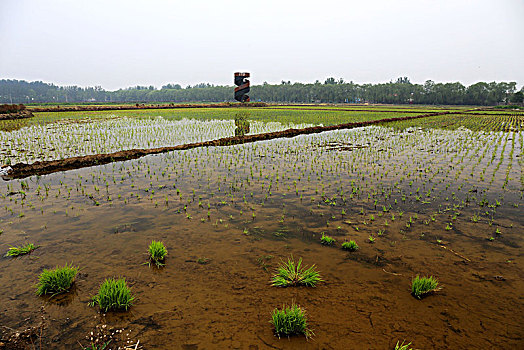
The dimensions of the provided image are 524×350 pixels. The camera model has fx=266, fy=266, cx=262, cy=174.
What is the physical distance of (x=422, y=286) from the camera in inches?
142

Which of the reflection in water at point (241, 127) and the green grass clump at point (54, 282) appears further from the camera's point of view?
the reflection in water at point (241, 127)

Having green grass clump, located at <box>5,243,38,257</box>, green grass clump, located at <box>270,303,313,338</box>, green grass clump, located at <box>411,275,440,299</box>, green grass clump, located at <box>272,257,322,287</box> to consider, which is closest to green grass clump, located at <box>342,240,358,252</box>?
green grass clump, located at <box>272,257,322,287</box>

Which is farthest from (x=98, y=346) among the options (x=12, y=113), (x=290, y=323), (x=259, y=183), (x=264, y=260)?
(x=12, y=113)

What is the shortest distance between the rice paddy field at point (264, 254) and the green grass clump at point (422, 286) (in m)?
0.08

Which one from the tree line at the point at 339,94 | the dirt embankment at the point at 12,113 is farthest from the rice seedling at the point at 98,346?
the tree line at the point at 339,94

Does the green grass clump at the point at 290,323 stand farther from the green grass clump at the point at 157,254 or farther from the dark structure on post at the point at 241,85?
the dark structure on post at the point at 241,85

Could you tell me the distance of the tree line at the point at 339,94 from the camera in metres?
91.3

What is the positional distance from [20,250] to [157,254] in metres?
2.42

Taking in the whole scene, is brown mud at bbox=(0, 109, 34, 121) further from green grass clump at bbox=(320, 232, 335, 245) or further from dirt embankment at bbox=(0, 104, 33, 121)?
green grass clump at bbox=(320, 232, 335, 245)

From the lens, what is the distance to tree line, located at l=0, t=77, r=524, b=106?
91.3 m

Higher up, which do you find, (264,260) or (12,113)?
(12,113)

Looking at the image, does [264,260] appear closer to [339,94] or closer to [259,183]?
[259,183]

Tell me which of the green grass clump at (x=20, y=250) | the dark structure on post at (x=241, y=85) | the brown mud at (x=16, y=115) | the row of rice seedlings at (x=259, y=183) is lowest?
the green grass clump at (x=20, y=250)

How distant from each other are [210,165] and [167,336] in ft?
26.2
